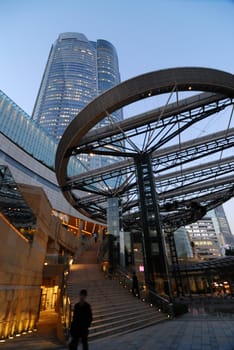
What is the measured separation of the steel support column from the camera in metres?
13.9

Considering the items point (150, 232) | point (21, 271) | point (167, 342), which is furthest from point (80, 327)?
point (150, 232)

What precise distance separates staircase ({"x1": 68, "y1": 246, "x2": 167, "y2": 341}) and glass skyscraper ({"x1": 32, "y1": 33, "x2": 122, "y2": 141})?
7720 cm

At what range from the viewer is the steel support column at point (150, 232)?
13.9 m

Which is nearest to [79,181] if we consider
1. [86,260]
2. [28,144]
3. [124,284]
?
[86,260]

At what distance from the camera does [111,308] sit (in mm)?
9172

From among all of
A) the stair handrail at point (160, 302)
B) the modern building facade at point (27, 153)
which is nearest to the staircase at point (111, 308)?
the stair handrail at point (160, 302)

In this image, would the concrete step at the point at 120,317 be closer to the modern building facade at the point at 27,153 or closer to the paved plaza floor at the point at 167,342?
the paved plaza floor at the point at 167,342

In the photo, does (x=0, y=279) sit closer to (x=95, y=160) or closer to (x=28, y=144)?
(x=28, y=144)

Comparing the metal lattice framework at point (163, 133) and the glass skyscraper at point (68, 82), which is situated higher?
the glass skyscraper at point (68, 82)

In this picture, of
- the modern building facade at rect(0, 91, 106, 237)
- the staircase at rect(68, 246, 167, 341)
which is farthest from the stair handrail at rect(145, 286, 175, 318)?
the modern building facade at rect(0, 91, 106, 237)

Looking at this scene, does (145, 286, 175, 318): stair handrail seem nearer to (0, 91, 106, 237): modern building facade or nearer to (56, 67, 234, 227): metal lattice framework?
(56, 67, 234, 227): metal lattice framework

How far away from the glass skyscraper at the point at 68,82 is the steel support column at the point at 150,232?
229ft

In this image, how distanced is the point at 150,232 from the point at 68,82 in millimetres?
117815

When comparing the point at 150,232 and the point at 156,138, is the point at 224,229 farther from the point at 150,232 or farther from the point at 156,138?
the point at 156,138
